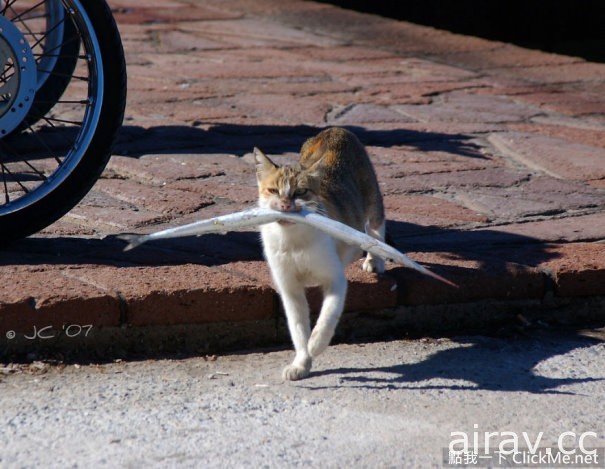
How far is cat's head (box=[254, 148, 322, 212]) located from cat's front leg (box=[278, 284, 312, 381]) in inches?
9.4

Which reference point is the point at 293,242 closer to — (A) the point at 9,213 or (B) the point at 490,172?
(A) the point at 9,213

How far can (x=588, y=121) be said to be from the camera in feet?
18.0

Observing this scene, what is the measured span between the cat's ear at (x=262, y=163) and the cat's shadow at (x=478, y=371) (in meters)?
0.58

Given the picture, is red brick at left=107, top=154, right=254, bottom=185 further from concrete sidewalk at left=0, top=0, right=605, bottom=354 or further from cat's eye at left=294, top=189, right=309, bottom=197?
cat's eye at left=294, top=189, right=309, bottom=197

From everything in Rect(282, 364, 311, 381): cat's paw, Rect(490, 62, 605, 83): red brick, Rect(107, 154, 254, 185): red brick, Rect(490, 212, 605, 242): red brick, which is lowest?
Rect(282, 364, 311, 381): cat's paw

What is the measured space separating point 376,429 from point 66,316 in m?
0.97

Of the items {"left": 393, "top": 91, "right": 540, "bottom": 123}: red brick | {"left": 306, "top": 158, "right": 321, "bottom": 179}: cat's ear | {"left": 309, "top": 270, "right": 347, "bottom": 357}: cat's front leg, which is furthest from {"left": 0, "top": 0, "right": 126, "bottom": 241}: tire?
{"left": 393, "top": 91, "right": 540, "bottom": 123}: red brick

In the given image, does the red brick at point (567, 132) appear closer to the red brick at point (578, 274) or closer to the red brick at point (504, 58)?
the red brick at point (504, 58)

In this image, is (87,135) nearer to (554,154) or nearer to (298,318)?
(298,318)

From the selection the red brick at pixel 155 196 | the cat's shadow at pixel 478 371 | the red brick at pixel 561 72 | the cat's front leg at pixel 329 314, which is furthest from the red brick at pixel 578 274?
the red brick at pixel 561 72

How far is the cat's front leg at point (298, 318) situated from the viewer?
284 cm

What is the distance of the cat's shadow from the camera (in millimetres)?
2773

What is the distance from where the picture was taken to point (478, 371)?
2887 millimetres

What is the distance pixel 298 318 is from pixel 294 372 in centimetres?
20
